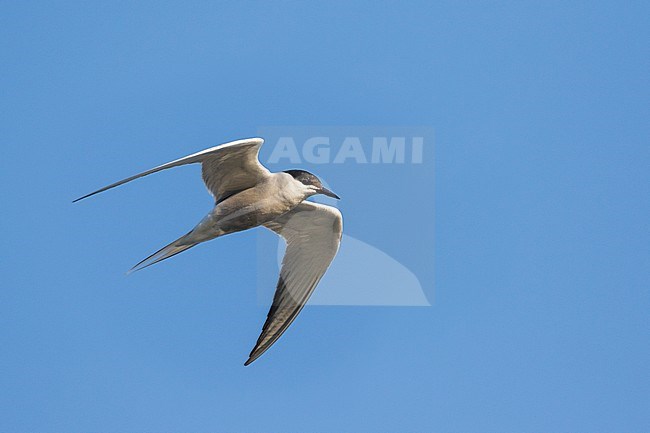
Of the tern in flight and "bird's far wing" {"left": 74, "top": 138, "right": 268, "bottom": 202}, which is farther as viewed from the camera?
the tern in flight

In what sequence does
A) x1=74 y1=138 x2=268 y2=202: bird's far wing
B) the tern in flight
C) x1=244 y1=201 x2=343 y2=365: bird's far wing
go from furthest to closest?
1. x1=244 y1=201 x2=343 y2=365: bird's far wing
2. the tern in flight
3. x1=74 y1=138 x2=268 y2=202: bird's far wing

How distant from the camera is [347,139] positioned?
10883 mm

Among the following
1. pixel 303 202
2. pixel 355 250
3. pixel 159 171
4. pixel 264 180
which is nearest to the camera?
pixel 159 171

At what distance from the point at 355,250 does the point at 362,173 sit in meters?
0.86

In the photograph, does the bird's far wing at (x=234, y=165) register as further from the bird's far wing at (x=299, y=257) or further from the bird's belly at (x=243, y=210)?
the bird's far wing at (x=299, y=257)

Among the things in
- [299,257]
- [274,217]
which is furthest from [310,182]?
[299,257]

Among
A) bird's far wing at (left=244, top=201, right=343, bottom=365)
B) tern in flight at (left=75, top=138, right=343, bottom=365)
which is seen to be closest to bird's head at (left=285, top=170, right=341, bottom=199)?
tern in flight at (left=75, top=138, right=343, bottom=365)

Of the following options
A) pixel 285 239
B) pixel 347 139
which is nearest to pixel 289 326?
pixel 285 239

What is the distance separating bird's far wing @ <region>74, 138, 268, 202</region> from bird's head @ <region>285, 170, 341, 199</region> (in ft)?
0.79

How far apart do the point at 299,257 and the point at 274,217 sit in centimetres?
95

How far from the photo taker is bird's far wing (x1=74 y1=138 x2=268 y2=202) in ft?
27.2

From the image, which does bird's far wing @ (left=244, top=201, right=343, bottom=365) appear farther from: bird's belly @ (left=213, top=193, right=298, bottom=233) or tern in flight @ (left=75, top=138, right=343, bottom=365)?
bird's belly @ (left=213, top=193, right=298, bottom=233)

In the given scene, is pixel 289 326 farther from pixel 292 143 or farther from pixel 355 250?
pixel 292 143

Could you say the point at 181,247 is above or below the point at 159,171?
below
